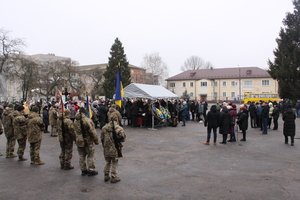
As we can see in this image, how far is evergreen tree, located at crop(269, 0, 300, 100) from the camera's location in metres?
37.7

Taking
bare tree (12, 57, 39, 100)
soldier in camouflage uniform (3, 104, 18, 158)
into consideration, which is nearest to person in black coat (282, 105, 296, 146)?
soldier in camouflage uniform (3, 104, 18, 158)

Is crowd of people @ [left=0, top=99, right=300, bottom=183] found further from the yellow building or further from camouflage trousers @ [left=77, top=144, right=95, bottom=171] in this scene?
the yellow building

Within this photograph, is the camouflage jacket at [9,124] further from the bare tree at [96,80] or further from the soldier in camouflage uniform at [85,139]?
the bare tree at [96,80]

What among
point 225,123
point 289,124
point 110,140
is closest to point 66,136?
point 110,140

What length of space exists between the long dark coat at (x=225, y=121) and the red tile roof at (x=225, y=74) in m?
68.2

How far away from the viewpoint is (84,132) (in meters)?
8.15

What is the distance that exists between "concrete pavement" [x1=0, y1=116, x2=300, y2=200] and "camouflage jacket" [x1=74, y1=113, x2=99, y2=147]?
916 millimetres

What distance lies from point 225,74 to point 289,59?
1790 inches

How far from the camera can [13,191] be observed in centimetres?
713

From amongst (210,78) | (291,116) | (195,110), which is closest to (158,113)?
(195,110)

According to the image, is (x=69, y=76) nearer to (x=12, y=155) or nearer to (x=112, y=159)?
(x=12, y=155)

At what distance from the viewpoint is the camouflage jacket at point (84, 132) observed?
8.11m

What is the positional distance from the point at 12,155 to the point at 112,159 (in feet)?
16.9

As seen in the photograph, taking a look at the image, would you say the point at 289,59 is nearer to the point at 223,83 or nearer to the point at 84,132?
the point at 84,132
